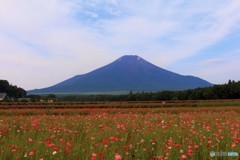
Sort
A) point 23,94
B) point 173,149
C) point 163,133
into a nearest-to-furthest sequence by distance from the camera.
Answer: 1. point 173,149
2. point 163,133
3. point 23,94

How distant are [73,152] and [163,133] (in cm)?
244

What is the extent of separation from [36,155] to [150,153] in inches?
69.8

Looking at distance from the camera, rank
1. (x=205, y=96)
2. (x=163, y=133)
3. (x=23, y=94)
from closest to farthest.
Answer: (x=163, y=133)
(x=205, y=96)
(x=23, y=94)

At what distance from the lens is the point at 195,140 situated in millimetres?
6156

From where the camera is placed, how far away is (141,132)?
23.6ft

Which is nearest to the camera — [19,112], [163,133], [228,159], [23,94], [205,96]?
[228,159]

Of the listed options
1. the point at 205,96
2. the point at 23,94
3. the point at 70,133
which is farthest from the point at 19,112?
the point at 23,94

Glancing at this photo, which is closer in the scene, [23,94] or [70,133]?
[70,133]

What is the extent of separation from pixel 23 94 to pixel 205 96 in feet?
207

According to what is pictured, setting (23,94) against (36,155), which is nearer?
(36,155)

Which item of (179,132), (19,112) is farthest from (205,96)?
(179,132)

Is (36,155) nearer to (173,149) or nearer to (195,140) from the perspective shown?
(173,149)

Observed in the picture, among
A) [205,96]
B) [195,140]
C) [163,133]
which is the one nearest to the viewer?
[195,140]

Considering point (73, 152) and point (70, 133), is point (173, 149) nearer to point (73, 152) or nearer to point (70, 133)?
point (73, 152)
